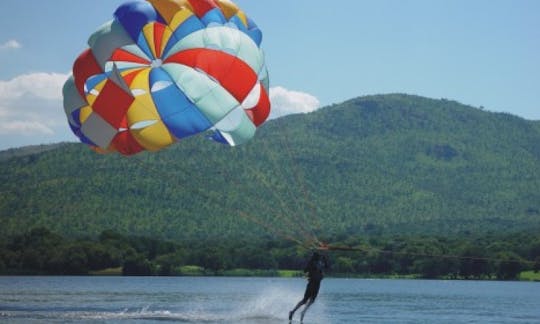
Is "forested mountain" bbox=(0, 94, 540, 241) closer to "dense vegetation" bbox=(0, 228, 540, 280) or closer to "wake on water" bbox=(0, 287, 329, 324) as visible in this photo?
"dense vegetation" bbox=(0, 228, 540, 280)

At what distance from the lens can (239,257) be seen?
97875 millimetres

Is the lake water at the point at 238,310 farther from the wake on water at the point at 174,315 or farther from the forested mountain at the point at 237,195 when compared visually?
the forested mountain at the point at 237,195

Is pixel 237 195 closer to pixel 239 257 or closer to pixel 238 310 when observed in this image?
pixel 239 257

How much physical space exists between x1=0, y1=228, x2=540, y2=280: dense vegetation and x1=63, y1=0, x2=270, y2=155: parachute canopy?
60.9m

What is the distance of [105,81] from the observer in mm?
27219

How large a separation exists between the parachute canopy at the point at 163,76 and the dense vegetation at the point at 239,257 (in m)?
60.9

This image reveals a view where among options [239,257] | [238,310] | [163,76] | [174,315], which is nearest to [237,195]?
[239,257]

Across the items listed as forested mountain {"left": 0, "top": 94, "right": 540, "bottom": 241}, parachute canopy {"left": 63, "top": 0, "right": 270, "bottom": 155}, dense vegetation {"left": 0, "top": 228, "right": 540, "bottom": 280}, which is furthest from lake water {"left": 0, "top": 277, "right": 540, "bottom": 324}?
forested mountain {"left": 0, "top": 94, "right": 540, "bottom": 241}

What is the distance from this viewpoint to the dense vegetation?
87.5m

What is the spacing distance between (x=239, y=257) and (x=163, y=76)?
237 ft

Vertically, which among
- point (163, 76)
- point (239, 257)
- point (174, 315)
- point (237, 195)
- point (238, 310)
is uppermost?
point (237, 195)

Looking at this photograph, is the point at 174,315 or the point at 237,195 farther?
the point at 237,195

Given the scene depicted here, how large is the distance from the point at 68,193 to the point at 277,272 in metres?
50.7

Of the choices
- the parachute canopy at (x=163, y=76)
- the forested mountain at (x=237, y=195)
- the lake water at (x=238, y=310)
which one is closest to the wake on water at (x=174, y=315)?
the lake water at (x=238, y=310)
